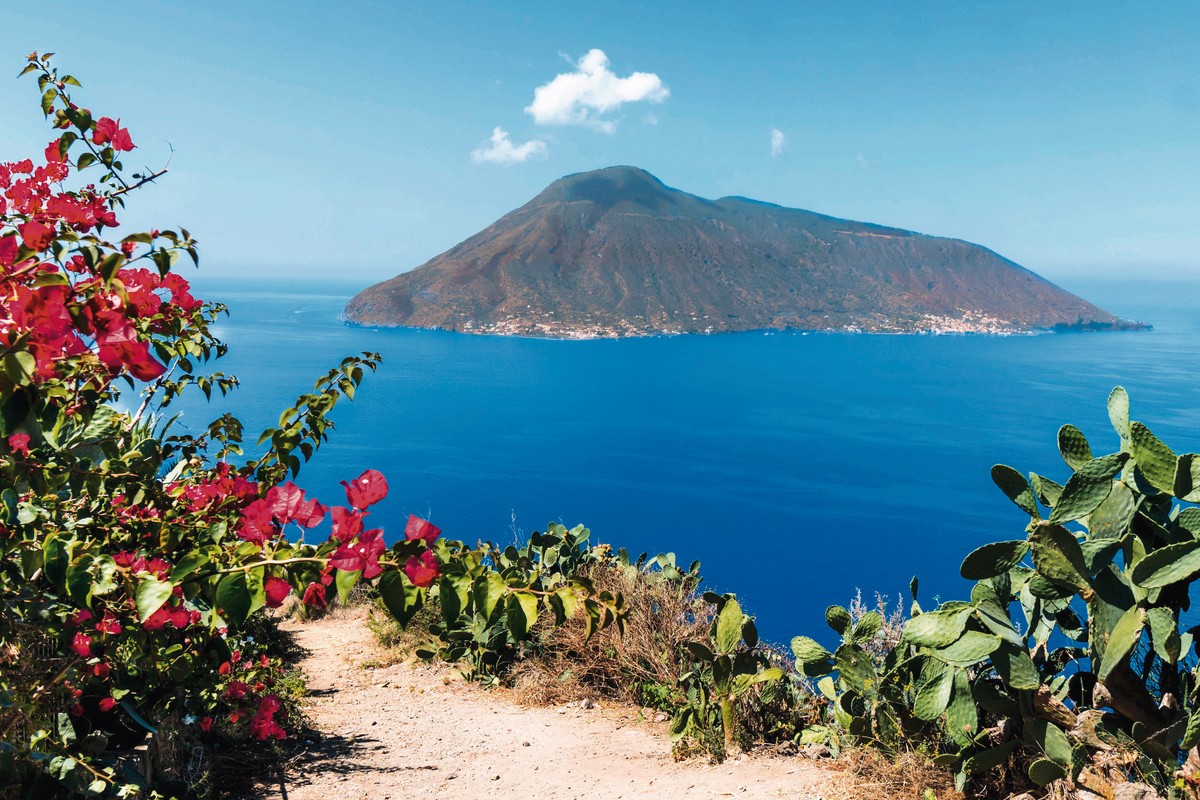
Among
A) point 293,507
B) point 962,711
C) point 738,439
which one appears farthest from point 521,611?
point 738,439

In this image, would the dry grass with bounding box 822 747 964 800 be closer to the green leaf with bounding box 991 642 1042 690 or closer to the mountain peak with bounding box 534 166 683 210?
the green leaf with bounding box 991 642 1042 690

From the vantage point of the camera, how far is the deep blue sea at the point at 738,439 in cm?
3512

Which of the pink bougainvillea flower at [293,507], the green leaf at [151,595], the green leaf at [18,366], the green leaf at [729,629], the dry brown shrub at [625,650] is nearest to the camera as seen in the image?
the green leaf at [18,366]

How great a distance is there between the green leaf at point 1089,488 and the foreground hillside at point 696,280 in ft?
350

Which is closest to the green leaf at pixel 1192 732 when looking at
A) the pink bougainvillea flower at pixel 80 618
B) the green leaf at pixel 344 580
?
the green leaf at pixel 344 580

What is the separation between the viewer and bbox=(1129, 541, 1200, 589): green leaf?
207 centimetres

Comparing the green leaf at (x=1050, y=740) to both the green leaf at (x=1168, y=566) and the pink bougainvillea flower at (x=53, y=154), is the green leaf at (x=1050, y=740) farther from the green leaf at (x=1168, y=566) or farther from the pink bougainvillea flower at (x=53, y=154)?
the pink bougainvillea flower at (x=53, y=154)

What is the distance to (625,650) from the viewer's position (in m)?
4.41

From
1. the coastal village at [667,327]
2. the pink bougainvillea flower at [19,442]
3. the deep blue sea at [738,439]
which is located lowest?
the deep blue sea at [738,439]

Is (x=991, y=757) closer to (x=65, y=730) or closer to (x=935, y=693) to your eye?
(x=935, y=693)

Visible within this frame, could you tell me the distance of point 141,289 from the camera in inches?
67.0

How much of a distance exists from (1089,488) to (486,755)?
295 centimetres

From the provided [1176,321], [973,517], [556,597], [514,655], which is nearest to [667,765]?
[514,655]

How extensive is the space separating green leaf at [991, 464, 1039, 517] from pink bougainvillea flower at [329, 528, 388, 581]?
82.1 inches
